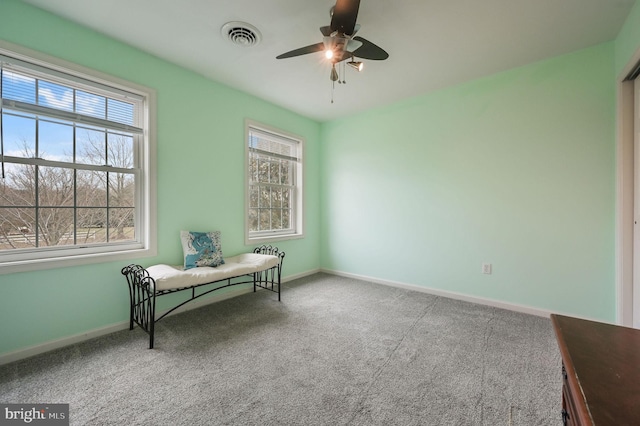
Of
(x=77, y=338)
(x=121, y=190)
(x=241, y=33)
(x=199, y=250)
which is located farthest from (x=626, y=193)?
(x=77, y=338)

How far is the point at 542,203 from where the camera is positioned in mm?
2746

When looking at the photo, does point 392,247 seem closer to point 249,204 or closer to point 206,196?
point 249,204

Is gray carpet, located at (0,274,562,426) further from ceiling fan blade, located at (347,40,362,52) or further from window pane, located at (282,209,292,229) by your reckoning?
ceiling fan blade, located at (347,40,362,52)

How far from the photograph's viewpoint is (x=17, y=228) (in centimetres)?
200

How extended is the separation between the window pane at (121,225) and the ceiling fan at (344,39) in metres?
2.14

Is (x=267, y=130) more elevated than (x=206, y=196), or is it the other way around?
(x=267, y=130)

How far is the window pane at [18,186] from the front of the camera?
1.94 metres

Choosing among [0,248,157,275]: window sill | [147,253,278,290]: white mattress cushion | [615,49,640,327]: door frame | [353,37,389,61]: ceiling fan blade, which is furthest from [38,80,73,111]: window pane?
[615,49,640,327]: door frame

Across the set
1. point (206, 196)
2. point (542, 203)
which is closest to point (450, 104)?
point (542, 203)

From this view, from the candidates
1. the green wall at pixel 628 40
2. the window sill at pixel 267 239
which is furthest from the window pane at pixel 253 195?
the green wall at pixel 628 40

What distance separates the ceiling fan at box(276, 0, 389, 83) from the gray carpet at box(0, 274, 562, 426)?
226cm

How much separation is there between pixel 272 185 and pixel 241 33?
6.65 ft

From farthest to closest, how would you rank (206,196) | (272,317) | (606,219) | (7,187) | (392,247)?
(392,247), (206,196), (272,317), (606,219), (7,187)

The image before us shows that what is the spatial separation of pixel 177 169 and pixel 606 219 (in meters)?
4.28
